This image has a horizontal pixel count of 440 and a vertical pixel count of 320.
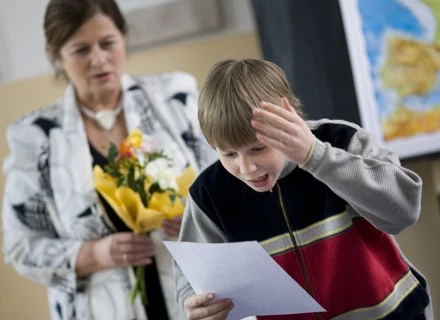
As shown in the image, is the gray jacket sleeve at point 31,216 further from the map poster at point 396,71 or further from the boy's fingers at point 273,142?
the map poster at point 396,71

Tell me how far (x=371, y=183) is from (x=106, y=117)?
3.99ft

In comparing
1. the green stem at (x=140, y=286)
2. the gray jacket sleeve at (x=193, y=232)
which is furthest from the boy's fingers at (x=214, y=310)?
the green stem at (x=140, y=286)

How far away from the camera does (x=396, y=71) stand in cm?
306

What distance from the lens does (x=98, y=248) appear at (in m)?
2.24

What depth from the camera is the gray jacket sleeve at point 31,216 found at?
229 centimetres

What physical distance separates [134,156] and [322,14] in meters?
1.20

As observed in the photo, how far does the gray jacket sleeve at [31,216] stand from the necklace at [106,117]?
0.16 metres

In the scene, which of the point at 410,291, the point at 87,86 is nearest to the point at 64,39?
the point at 87,86

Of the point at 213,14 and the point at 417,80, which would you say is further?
the point at 213,14

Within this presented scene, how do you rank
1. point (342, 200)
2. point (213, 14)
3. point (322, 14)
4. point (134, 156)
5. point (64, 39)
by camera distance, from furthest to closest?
point (213, 14), point (322, 14), point (64, 39), point (134, 156), point (342, 200)

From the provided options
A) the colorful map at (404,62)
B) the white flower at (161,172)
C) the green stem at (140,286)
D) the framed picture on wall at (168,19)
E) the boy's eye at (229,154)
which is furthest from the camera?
the framed picture on wall at (168,19)

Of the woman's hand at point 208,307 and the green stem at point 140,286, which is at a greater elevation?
the woman's hand at point 208,307

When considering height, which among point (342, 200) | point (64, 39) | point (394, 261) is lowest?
point (394, 261)

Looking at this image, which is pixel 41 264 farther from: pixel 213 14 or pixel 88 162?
pixel 213 14
